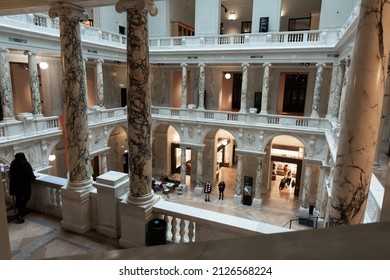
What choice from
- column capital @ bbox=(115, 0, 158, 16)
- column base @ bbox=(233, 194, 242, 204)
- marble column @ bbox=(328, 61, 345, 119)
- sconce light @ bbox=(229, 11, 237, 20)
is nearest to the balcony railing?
marble column @ bbox=(328, 61, 345, 119)

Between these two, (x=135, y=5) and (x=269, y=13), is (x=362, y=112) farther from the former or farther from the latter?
(x=269, y=13)

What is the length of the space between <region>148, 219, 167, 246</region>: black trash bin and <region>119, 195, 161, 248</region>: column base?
145mm

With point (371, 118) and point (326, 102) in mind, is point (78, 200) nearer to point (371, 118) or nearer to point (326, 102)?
point (371, 118)

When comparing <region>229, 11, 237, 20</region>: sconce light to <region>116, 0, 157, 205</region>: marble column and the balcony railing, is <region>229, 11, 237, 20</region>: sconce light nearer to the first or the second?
the balcony railing

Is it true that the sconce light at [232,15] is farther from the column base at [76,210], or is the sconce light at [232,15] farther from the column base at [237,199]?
the column base at [76,210]

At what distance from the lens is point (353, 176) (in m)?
3.74

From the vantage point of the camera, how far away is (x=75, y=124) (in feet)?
18.8

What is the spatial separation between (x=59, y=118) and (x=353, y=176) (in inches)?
572

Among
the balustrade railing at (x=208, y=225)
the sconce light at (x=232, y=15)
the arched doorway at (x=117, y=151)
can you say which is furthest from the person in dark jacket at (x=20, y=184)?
the sconce light at (x=232, y=15)

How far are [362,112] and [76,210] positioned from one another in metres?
5.26

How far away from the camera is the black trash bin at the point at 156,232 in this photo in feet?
15.9

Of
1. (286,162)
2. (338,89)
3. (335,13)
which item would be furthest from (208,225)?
(286,162)

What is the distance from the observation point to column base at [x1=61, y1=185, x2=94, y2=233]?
557cm

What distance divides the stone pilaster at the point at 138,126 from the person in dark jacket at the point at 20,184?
2.48 m
